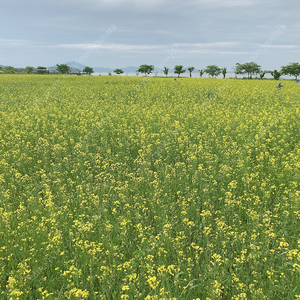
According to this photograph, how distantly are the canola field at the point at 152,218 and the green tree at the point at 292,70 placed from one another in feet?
312

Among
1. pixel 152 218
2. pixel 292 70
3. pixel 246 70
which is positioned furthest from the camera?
pixel 246 70

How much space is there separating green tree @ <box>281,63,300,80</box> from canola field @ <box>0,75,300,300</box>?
95.2 meters

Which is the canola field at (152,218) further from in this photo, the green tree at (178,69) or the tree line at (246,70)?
the green tree at (178,69)

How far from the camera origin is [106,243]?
4.06 meters

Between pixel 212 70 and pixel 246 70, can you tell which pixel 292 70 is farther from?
pixel 212 70

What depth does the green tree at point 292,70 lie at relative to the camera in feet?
297

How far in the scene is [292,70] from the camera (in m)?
90.5

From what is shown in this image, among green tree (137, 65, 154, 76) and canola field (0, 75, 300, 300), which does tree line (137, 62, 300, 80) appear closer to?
green tree (137, 65, 154, 76)

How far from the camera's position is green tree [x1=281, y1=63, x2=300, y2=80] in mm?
90375

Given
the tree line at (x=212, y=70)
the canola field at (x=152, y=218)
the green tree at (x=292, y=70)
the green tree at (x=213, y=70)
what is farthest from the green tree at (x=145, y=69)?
the canola field at (x=152, y=218)

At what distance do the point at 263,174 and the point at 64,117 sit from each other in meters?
9.91

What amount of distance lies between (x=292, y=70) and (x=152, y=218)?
104 m

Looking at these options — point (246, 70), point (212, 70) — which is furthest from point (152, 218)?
point (212, 70)

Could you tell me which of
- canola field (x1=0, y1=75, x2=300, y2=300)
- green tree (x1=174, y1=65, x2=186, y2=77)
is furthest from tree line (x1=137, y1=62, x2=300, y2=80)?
canola field (x1=0, y1=75, x2=300, y2=300)
